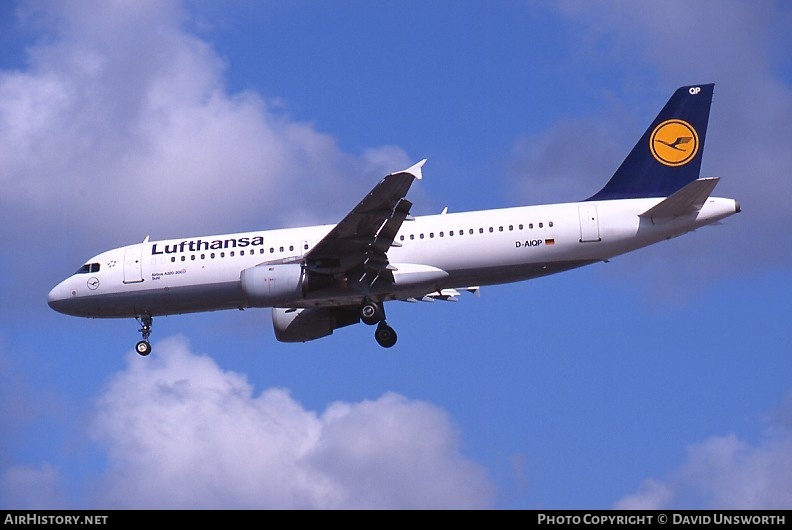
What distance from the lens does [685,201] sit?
3669cm

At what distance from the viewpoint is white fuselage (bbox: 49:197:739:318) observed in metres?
37.7

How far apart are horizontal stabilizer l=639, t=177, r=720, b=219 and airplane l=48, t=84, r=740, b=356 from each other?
0.04 metres

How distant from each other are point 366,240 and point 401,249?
1515mm

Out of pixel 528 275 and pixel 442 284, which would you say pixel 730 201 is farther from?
pixel 442 284

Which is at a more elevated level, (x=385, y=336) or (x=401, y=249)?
(x=401, y=249)

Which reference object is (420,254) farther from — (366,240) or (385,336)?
(385,336)

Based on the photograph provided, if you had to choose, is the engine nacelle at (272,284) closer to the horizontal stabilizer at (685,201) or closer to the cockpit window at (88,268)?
the cockpit window at (88,268)

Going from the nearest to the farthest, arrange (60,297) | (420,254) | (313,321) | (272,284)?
(272,284) → (420,254) → (60,297) → (313,321)

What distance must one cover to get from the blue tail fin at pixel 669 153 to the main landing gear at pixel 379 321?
24.6ft

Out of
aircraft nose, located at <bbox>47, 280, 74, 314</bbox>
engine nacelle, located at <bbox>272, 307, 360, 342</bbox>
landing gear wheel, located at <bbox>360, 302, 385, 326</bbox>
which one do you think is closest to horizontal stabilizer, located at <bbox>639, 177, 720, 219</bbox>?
landing gear wheel, located at <bbox>360, 302, 385, 326</bbox>

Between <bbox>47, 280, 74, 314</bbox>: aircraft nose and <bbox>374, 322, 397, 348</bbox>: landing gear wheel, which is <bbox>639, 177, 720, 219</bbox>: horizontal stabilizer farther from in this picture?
<bbox>47, 280, 74, 314</bbox>: aircraft nose

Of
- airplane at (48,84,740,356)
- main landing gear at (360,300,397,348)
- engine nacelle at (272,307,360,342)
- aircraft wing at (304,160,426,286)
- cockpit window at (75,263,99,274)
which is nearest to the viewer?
aircraft wing at (304,160,426,286)

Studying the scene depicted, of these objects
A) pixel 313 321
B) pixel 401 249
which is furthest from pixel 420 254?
pixel 313 321
